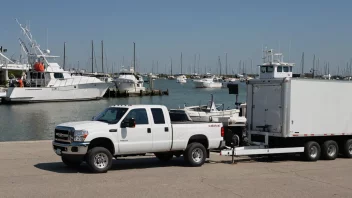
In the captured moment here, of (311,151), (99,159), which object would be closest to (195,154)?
(99,159)

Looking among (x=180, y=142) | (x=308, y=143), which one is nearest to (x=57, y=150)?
(x=180, y=142)

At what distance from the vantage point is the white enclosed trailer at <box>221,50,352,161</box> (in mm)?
16938

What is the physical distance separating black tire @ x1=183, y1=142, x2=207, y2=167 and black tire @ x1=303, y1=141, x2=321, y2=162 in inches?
160

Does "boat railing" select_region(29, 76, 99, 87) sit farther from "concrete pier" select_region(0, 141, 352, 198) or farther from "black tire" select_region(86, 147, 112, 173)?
"black tire" select_region(86, 147, 112, 173)

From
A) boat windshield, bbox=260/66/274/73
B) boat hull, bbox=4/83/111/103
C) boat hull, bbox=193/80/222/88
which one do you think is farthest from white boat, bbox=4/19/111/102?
boat hull, bbox=193/80/222/88

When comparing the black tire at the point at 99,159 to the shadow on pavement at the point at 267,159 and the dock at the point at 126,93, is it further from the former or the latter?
the dock at the point at 126,93

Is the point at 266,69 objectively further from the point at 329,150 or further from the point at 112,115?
the point at 112,115

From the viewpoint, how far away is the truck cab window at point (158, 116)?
1486 cm

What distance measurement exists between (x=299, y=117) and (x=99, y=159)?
7166 millimetres

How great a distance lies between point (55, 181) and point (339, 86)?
11018 millimetres

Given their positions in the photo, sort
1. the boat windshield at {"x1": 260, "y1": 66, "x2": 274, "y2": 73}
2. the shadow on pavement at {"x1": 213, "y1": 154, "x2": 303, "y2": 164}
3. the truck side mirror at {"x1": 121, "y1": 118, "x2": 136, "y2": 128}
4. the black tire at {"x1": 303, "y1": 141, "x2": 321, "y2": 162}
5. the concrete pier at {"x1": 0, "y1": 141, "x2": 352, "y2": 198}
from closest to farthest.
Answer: the concrete pier at {"x1": 0, "y1": 141, "x2": 352, "y2": 198}
the truck side mirror at {"x1": 121, "y1": 118, "x2": 136, "y2": 128}
the shadow on pavement at {"x1": 213, "y1": 154, "x2": 303, "y2": 164}
the black tire at {"x1": 303, "y1": 141, "x2": 321, "y2": 162}
the boat windshield at {"x1": 260, "y1": 66, "x2": 274, "y2": 73}

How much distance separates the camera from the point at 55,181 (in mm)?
12125

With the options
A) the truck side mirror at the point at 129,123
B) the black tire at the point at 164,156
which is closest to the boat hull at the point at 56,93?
the black tire at the point at 164,156

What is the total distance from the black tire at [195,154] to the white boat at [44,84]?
6175cm
